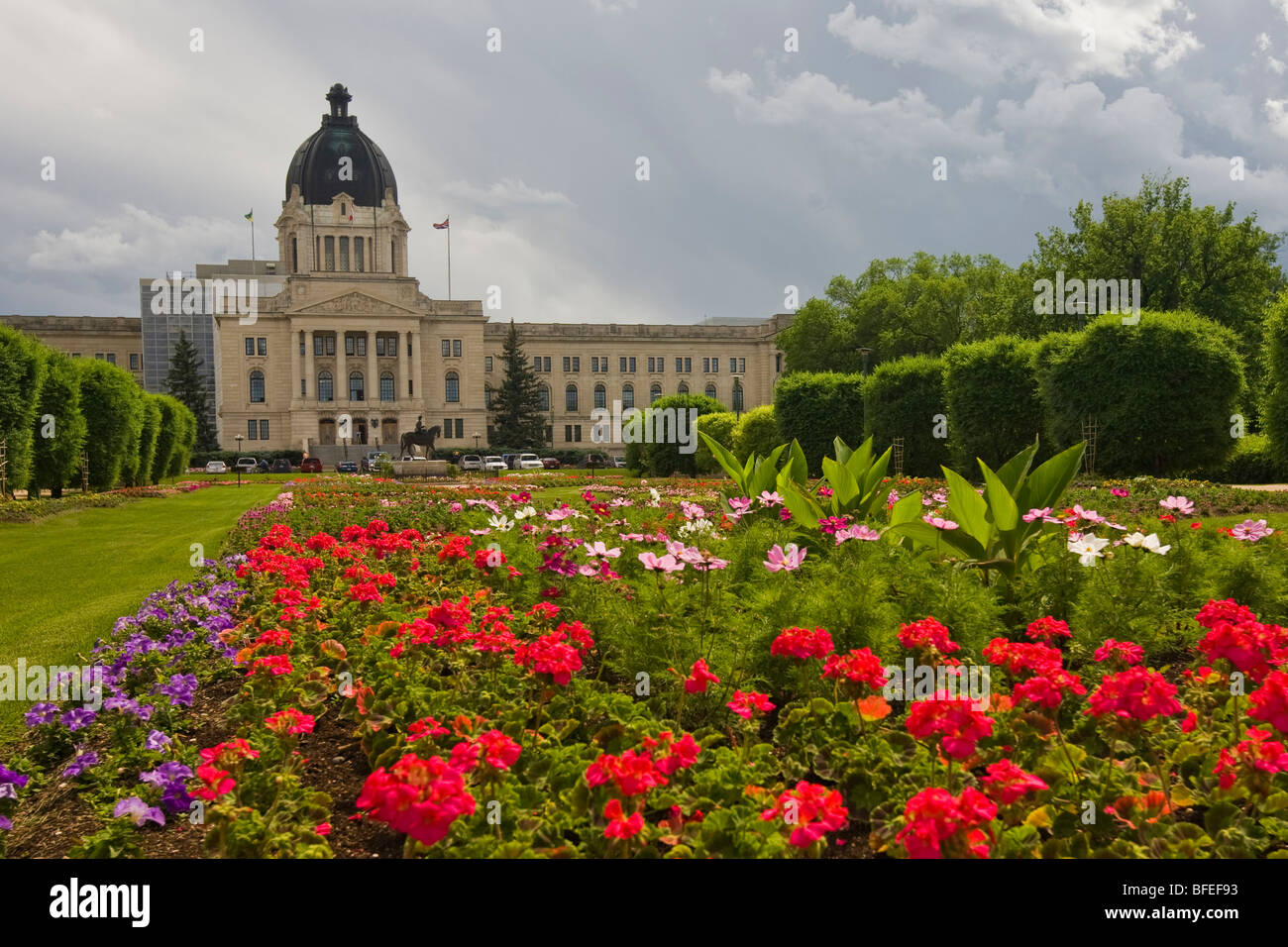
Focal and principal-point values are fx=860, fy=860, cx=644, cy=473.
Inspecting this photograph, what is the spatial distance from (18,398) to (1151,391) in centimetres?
2531

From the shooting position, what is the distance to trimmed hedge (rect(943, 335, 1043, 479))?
22016mm

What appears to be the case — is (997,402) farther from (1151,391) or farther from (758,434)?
(758,434)

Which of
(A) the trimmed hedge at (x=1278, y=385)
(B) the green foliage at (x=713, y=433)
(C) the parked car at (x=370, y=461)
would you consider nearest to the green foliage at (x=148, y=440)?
(C) the parked car at (x=370, y=461)

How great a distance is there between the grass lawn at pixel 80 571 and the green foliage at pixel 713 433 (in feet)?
58.8

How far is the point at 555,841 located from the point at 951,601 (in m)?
2.51

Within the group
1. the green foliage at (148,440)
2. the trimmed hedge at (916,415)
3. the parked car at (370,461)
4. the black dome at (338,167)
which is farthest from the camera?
the black dome at (338,167)

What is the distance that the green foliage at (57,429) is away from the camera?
21344 mm

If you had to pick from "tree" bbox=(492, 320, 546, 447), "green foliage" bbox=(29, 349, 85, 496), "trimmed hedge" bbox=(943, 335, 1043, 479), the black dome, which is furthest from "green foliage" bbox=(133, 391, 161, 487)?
the black dome

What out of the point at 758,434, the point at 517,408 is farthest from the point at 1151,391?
the point at 517,408

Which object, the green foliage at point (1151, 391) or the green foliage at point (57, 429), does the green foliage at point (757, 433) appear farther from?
the green foliage at point (57, 429)
